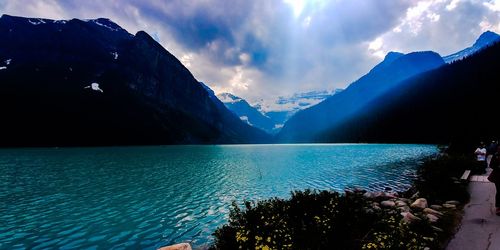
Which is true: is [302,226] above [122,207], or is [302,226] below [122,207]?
above

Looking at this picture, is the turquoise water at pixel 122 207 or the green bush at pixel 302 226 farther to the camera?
the turquoise water at pixel 122 207

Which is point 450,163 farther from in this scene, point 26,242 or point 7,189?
point 7,189

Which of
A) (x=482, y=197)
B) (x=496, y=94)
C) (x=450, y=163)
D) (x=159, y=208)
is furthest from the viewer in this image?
(x=496, y=94)

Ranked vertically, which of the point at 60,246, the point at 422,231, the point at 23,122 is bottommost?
the point at 60,246

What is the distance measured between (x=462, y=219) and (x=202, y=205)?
20485mm

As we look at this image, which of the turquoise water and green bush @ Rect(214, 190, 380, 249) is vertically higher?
green bush @ Rect(214, 190, 380, 249)

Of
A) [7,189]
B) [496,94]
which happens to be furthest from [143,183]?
[496,94]

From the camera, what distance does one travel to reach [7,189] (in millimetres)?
35000

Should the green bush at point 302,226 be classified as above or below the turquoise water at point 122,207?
above

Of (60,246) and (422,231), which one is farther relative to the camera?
(60,246)

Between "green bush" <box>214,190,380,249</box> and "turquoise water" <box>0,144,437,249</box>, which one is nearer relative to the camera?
"green bush" <box>214,190,380,249</box>

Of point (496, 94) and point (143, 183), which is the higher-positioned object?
point (496, 94)

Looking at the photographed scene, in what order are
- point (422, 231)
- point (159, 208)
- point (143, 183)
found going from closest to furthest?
point (422, 231)
point (159, 208)
point (143, 183)

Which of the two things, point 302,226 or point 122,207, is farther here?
point 122,207
